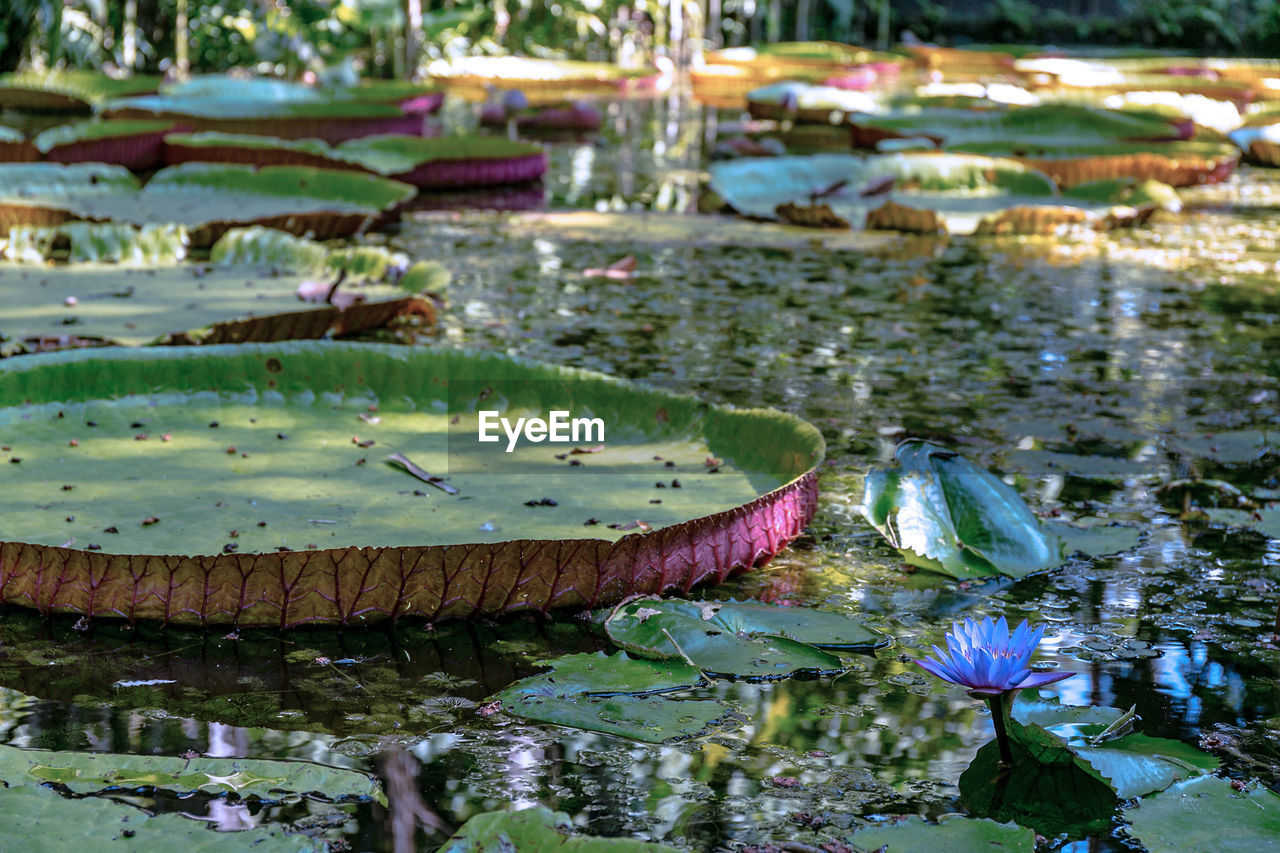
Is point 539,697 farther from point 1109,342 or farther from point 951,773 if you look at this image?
point 1109,342

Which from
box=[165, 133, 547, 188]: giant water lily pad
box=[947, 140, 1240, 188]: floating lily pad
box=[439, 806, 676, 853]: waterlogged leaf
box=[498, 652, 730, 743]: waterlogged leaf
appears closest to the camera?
box=[439, 806, 676, 853]: waterlogged leaf

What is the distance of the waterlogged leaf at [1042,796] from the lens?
4.37 feet

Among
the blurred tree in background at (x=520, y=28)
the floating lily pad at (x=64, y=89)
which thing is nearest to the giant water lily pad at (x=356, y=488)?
the floating lily pad at (x=64, y=89)

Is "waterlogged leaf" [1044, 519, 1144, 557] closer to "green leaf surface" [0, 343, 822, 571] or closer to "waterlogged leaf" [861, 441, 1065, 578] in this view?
"waterlogged leaf" [861, 441, 1065, 578]

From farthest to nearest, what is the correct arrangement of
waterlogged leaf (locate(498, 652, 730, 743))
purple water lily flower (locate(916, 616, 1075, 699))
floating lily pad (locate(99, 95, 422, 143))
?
floating lily pad (locate(99, 95, 422, 143)) → waterlogged leaf (locate(498, 652, 730, 743)) → purple water lily flower (locate(916, 616, 1075, 699))

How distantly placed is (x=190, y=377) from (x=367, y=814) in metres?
1.42

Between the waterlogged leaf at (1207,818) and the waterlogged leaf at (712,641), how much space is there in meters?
0.44

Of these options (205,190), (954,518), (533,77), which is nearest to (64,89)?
(533,77)

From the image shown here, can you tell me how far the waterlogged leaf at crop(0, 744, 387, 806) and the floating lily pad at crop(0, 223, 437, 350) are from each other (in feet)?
5.39

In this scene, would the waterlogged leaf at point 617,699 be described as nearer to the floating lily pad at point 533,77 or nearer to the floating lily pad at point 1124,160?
the floating lily pad at point 1124,160

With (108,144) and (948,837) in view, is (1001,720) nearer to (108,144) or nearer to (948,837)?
(948,837)

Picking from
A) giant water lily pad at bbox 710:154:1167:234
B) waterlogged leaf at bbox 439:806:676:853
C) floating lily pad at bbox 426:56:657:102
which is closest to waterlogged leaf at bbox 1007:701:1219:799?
waterlogged leaf at bbox 439:806:676:853

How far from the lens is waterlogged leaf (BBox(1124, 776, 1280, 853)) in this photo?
4.19ft

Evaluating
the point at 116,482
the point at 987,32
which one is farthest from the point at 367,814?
the point at 987,32
